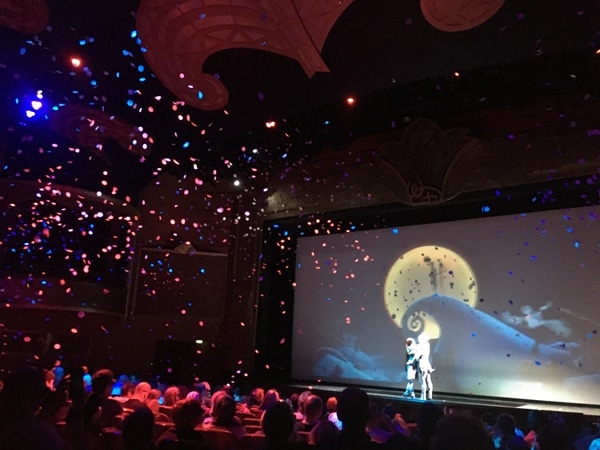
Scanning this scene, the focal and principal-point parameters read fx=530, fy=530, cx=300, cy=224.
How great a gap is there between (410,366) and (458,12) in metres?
5.35

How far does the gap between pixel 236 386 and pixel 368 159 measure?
13.3 feet

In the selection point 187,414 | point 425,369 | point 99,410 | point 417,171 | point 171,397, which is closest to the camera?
point 187,414

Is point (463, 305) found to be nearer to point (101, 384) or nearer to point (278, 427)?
point (101, 384)

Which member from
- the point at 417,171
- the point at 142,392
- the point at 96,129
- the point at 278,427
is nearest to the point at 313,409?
the point at 278,427

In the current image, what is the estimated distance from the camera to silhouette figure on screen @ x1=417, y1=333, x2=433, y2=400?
7172mm

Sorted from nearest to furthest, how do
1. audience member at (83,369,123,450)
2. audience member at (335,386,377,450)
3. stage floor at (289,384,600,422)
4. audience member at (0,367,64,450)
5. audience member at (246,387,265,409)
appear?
audience member at (0,367,64,450)
audience member at (335,386,377,450)
audience member at (83,369,123,450)
audience member at (246,387,265,409)
stage floor at (289,384,600,422)

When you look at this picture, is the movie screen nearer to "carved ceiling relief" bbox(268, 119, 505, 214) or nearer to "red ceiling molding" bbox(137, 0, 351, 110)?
"carved ceiling relief" bbox(268, 119, 505, 214)

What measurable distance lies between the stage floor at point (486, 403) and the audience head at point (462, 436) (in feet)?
16.3

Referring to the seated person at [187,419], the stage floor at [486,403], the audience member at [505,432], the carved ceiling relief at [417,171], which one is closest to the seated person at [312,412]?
the seated person at [187,419]

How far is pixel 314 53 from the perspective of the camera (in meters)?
3.36

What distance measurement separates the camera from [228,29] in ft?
10.7

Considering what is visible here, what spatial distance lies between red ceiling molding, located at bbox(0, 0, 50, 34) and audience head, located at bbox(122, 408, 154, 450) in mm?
2379

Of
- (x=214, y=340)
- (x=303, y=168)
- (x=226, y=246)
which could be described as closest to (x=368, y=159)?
(x=303, y=168)

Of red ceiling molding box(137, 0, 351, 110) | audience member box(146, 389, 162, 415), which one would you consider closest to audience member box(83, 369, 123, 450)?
audience member box(146, 389, 162, 415)
